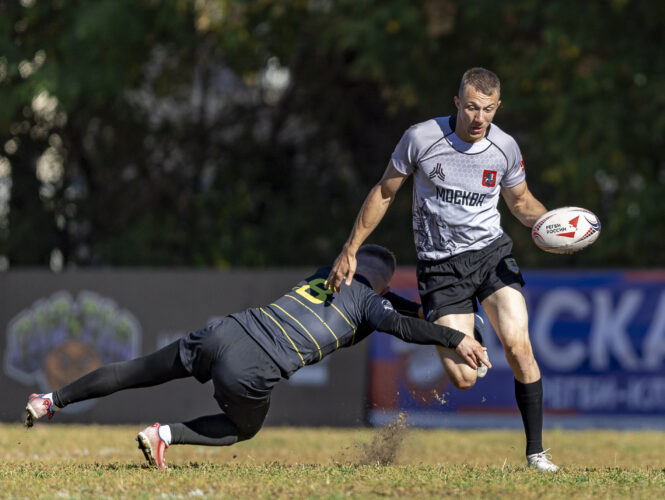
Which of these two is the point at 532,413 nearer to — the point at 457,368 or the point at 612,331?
the point at 457,368

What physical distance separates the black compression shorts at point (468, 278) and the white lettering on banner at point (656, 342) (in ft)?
22.5

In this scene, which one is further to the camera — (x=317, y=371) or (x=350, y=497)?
(x=317, y=371)

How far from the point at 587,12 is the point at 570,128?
1.94 metres

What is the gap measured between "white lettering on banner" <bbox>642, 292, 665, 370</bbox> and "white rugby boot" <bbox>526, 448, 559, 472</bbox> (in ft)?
22.1

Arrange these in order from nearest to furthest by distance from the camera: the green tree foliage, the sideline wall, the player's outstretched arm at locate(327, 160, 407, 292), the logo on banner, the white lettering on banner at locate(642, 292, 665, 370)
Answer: the player's outstretched arm at locate(327, 160, 407, 292), the white lettering on banner at locate(642, 292, 665, 370), the sideline wall, the logo on banner, the green tree foliage

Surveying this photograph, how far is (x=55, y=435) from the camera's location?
1225 cm

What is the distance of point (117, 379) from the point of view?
21.7 ft

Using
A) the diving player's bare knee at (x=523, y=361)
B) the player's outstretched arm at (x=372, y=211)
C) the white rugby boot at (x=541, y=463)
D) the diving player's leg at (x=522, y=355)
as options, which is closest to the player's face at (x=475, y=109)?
the player's outstretched arm at (x=372, y=211)

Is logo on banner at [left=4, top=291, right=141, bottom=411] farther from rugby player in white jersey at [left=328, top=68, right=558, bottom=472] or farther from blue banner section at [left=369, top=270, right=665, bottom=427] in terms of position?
rugby player in white jersey at [left=328, top=68, right=558, bottom=472]

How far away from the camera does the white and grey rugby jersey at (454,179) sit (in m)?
6.84

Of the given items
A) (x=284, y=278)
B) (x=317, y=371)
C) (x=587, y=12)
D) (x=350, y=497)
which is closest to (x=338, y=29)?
(x=587, y=12)

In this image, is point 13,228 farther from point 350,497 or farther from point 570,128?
point 350,497

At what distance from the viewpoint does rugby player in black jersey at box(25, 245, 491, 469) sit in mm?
6359

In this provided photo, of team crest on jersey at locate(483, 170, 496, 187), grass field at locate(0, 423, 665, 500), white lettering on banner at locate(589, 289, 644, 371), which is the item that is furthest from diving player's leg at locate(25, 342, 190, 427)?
white lettering on banner at locate(589, 289, 644, 371)
